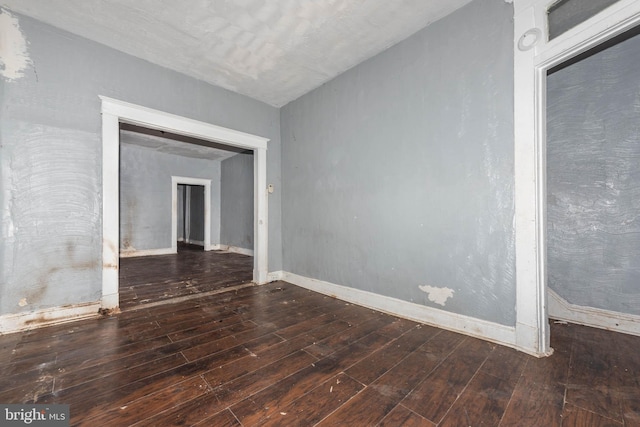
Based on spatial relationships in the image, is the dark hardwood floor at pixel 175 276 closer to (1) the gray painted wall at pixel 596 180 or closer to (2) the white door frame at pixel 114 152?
(2) the white door frame at pixel 114 152

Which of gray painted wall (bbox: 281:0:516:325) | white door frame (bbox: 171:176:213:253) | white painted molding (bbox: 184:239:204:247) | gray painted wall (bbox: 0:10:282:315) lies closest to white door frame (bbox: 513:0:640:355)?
gray painted wall (bbox: 281:0:516:325)

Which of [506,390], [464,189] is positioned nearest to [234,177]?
[464,189]

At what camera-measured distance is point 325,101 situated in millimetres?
3510

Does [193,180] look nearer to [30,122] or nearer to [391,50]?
[30,122]

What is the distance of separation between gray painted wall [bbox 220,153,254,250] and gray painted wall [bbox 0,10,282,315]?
13.1 ft

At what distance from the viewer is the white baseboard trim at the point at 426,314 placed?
2037 millimetres

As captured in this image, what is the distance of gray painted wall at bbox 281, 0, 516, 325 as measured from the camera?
2.08 metres

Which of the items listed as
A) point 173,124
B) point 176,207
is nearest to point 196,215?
point 176,207

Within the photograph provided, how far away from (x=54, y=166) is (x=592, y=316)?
5247 mm

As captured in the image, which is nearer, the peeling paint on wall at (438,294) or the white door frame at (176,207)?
the peeling paint on wall at (438,294)

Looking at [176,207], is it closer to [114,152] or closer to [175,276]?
[175,276]

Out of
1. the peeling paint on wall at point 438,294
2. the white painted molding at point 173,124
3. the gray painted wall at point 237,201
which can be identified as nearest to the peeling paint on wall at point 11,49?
the white painted molding at point 173,124

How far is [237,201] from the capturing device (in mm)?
7258

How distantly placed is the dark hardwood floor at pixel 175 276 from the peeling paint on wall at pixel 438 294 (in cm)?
266
